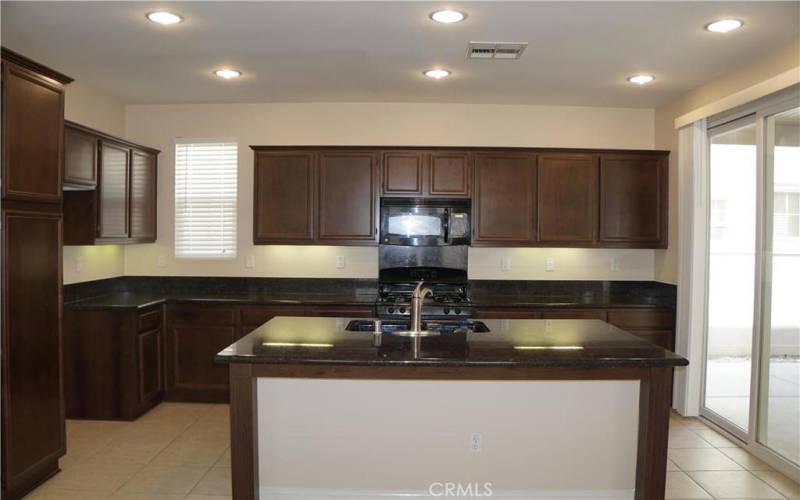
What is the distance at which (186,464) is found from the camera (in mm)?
3521

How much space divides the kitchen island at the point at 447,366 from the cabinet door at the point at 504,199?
6.82 feet

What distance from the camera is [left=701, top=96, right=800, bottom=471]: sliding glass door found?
3.50 metres

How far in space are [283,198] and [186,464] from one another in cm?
224

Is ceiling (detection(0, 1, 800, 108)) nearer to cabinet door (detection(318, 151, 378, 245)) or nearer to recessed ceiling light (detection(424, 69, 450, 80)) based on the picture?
recessed ceiling light (detection(424, 69, 450, 80))

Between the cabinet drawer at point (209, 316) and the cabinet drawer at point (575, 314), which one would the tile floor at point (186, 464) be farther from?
the cabinet drawer at point (575, 314)

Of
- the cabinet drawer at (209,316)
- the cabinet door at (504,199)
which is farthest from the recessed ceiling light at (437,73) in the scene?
the cabinet drawer at (209,316)

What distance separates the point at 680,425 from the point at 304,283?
328 centimetres

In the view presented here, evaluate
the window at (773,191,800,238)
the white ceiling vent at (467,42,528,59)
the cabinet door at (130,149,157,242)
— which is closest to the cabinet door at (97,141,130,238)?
the cabinet door at (130,149,157,242)

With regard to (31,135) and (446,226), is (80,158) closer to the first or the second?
(31,135)

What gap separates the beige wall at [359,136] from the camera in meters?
5.19

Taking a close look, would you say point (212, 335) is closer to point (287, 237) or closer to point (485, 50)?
point (287, 237)

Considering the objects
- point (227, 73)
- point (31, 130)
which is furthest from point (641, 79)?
point (31, 130)

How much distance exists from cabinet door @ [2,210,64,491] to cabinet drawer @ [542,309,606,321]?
137 inches

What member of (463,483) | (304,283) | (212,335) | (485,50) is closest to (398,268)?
(304,283)
